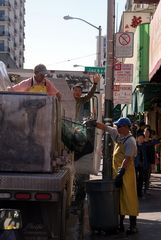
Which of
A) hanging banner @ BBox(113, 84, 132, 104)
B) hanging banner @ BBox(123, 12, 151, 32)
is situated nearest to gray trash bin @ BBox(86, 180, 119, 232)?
hanging banner @ BBox(113, 84, 132, 104)

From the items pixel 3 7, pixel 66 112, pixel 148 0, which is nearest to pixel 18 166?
pixel 66 112

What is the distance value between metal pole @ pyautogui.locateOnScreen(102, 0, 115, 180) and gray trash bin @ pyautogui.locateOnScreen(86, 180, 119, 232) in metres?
0.78

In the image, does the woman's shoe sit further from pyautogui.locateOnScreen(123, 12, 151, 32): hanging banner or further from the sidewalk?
pyautogui.locateOnScreen(123, 12, 151, 32): hanging banner

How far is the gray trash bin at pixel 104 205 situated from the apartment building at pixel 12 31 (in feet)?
360

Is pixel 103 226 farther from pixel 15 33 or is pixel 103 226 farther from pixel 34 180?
pixel 15 33

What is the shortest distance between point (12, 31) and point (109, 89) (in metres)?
130

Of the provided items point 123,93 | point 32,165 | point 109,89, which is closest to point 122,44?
point 109,89

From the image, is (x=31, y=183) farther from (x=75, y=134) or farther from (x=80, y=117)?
(x=80, y=117)

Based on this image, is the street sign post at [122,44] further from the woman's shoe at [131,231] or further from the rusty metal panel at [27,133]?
the rusty metal panel at [27,133]

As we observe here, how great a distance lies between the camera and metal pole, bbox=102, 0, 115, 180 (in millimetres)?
10224

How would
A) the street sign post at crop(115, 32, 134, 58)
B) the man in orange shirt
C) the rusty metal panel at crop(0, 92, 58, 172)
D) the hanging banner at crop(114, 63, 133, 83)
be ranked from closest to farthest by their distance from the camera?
the rusty metal panel at crop(0, 92, 58, 172)
the man in orange shirt
the street sign post at crop(115, 32, 134, 58)
the hanging banner at crop(114, 63, 133, 83)

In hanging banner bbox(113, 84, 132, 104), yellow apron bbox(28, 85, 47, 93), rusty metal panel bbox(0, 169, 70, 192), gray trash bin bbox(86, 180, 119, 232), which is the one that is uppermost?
hanging banner bbox(113, 84, 132, 104)

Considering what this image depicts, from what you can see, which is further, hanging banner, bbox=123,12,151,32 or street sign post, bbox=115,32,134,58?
hanging banner, bbox=123,12,151,32

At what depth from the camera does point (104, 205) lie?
355 inches
